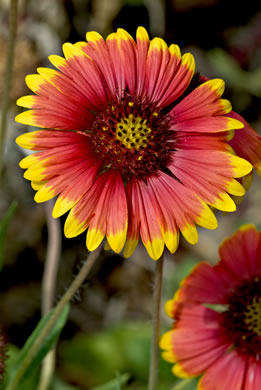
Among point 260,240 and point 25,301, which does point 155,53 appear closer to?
point 260,240

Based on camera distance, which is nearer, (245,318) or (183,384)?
(245,318)

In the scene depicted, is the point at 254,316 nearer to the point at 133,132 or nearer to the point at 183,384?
the point at 183,384

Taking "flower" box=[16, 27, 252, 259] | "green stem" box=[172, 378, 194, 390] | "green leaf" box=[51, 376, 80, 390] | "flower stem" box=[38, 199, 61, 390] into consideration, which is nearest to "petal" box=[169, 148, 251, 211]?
"flower" box=[16, 27, 252, 259]

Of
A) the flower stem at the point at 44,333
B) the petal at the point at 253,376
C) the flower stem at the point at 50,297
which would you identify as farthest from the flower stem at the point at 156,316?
the flower stem at the point at 50,297

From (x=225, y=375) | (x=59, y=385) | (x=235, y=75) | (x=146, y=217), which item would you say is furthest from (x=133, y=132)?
(x=235, y=75)

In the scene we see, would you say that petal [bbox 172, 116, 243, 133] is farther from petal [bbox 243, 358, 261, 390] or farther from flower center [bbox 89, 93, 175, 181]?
petal [bbox 243, 358, 261, 390]

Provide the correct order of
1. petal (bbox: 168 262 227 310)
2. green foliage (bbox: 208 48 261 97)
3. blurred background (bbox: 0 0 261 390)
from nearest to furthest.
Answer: petal (bbox: 168 262 227 310), blurred background (bbox: 0 0 261 390), green foliage (bbox: 208 48 261 97)

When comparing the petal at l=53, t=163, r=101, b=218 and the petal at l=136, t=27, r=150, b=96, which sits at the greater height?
the petal at l=136, t=27, r=150, b=96
